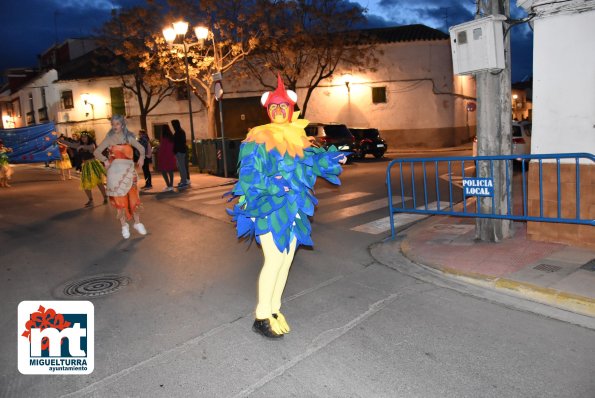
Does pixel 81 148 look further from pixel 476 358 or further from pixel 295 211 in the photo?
pixel 476 358

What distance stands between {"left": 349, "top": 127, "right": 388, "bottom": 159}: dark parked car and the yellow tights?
56.1 feet

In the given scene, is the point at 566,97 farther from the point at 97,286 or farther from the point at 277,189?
the point at 97,286

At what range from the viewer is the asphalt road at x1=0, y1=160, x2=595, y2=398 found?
3131mm

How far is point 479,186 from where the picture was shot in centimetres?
582

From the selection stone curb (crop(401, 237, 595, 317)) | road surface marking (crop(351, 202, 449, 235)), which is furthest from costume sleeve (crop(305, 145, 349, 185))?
road surface marking (crop(351, 202, 449, 235))

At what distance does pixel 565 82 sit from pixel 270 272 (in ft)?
14.5

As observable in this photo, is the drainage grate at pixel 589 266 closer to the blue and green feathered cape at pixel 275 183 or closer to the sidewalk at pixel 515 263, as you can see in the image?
the sidewalk at pixel 515 263

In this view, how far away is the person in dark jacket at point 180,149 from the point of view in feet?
42.7

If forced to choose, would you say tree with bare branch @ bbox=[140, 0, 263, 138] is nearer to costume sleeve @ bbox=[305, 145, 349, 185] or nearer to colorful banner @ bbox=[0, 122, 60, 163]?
colorful banner @ bbox=[0, 122, 60, 163]

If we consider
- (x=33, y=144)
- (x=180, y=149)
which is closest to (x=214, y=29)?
(x=180, y=149)

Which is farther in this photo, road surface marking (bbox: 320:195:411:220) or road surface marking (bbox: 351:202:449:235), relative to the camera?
road surface marking (bbox: 320:195:411:220)

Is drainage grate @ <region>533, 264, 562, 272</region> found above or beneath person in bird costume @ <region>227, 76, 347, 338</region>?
beneath

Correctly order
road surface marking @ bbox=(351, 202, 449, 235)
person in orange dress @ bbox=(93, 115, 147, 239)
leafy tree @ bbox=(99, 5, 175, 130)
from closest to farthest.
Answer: person in orange dress @ bbox=(93, 115, 147, 239)
road surface marking @ bbox=(351, 202, 449, 235)
leafy tree @ bbox=(99, 5, 175, 130)

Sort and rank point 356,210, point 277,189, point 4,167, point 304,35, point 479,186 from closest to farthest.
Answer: point 277,189, point 479,186, point 356,210, point 4,167, point 304,35
